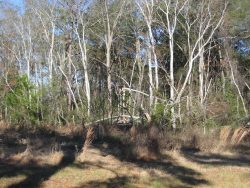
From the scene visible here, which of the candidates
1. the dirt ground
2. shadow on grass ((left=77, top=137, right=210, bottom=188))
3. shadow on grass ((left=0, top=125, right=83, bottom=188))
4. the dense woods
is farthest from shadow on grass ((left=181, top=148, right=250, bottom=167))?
the dense woods

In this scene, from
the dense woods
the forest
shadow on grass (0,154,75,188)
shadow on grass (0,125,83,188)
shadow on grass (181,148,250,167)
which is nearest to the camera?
shadow on grass (0,154,75,188)

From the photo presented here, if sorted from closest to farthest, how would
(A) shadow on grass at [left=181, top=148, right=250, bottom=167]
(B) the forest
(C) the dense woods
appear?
(B) the forest → (A) shadow on grass at [left=181, top=148, right=250, bottom=167] → (C) the dense woods

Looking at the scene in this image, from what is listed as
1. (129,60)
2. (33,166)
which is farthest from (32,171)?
(129,60)

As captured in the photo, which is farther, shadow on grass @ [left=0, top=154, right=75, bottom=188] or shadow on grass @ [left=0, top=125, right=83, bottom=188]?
shadow on grass @ [left=0, top=125, right=83, bottom=188]

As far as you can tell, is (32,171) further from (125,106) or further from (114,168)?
(125,106)

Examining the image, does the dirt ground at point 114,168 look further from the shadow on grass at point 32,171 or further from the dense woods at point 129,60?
the dense woods at point 129,60

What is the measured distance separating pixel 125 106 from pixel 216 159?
11.3 meters

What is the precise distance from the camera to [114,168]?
33.3 feet

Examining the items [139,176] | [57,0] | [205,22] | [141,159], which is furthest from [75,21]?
[139,176]

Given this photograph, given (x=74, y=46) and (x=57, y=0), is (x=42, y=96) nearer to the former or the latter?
(x=57, y=0)

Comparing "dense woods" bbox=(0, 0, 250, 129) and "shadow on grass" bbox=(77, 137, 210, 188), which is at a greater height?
"dense woods" bbox=(0, 0, 250, 129)

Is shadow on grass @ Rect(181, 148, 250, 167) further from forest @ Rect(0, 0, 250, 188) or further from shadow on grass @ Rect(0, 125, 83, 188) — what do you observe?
shadow on grass @ Rect(0, 125, 83, 188)

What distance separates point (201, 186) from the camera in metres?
8.66

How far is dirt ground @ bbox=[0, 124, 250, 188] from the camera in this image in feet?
28.8
